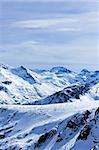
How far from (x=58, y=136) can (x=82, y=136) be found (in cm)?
1376

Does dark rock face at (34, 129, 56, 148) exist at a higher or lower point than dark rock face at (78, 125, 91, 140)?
lower

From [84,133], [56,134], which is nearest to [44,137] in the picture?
[56,134]

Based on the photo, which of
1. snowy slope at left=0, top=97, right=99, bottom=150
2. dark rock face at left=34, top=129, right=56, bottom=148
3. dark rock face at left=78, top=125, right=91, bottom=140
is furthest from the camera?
dark rock face at left=34, top=129, right=56, bottom=148

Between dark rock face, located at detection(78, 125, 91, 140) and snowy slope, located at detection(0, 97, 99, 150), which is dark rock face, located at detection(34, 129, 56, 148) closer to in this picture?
snowy slope, located at detection(0, 97, 99, 150)

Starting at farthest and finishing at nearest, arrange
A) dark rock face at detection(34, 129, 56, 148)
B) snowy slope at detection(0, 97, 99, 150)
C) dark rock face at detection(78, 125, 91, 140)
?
dark rock face at detection(34, 129, 56, 148) < snowy slope at detection(0, 97, 99, 150) < dark rock face at detection(78, 125, 91, 140)

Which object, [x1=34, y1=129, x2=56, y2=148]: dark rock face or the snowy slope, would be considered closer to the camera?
the snowy slope

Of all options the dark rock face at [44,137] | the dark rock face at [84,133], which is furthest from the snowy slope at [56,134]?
the dark rock face at [84,133]

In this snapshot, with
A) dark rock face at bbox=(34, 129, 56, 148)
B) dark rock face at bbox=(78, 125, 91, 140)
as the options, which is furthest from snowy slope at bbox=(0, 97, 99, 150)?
dark rock face at bbox=(78, 125, 91, 140)

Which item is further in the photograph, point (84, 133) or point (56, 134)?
point (56, 134)

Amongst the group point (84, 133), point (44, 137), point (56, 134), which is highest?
point (84, 133)

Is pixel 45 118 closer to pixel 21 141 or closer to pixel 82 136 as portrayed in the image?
pixel 21 141

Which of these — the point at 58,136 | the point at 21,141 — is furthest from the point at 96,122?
the point at 21,141

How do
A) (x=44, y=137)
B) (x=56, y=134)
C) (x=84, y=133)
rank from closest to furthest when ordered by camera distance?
(x=84, y=133) → (x=56, y=134) → (x=44, y=137)

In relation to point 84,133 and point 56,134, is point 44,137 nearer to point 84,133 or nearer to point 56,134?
point 56,134
